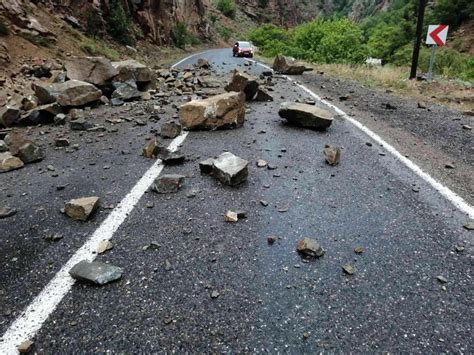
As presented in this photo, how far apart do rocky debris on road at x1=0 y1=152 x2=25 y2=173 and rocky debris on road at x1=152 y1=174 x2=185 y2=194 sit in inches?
80.9

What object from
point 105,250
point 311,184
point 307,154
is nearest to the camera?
point 105,250

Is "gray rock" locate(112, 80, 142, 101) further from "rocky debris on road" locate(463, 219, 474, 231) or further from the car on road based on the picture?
the car on road

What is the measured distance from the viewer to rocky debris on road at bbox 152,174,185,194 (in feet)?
11.8

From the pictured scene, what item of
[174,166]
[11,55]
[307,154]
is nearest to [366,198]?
[307,154]

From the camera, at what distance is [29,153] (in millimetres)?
4555

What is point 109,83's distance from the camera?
847 centimetres

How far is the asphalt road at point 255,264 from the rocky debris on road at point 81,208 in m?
0.09

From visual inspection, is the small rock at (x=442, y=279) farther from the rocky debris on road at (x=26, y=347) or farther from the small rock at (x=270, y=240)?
the rocky debris on road at (x=26, y=347)

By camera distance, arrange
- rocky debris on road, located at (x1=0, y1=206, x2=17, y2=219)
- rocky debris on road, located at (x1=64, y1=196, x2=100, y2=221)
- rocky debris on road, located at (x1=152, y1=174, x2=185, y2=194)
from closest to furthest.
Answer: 1. rocky debris on road, located at (x1=64, y1=196, x2=100, y2=221)
2. rocky debris on road, located at (x1=0, y1=206, x2=17, y2=219)
3. rocky debris on road, located at (x1=152, y1=174, x2=185, y2=194)

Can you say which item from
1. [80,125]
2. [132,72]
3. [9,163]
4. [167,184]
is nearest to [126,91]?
[132,72]

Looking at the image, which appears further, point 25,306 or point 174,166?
point 174,166

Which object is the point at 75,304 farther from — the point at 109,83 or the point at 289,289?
the point at 109,83

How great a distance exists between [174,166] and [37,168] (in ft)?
5.64

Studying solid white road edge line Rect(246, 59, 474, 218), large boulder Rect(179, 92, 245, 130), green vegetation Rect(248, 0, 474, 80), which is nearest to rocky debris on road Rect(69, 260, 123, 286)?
solid white road edge line Rect(246, 59, 474, 218)
